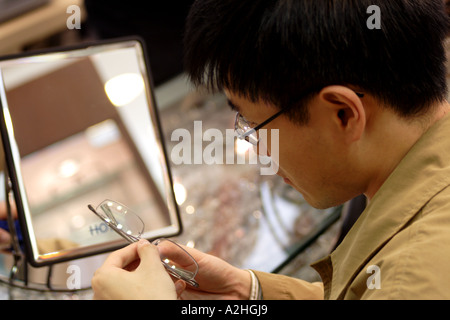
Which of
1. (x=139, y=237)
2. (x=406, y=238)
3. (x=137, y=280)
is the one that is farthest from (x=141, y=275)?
(x=406, y=238)

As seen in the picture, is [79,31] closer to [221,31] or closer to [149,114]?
[149,114]

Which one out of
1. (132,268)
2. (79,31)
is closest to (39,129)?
(132,268)

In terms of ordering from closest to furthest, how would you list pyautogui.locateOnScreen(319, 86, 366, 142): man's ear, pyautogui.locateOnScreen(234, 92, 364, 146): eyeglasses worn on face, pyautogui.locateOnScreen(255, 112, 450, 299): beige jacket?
pyautogui.locateOnScreen(255, 112, 450, 299): beige jacket < pyautogui.locateOnScreen(319, 86, 366, 142): man's ear < pyautogui.locateOnScreen(234, 92, 364, 146): eyeglasses worn on face

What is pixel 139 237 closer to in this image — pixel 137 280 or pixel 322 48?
pixel 137 280

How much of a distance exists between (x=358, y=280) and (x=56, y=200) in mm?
692

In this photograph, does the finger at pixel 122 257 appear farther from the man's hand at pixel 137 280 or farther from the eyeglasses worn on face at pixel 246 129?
the eyeglasses worn on face at pixel 246 129

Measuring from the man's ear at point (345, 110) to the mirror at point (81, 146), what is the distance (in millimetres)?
461

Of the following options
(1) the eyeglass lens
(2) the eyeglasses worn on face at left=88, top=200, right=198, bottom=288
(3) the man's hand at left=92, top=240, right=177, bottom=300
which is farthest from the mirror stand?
(1) the eyeglass lens

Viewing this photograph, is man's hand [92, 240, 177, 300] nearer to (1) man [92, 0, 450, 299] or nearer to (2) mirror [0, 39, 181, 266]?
(1) man [92, 0, 450, 299]

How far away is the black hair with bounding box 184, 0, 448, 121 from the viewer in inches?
30.6

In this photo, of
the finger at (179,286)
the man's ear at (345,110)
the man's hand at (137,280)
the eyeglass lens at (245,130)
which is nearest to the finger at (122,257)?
the man's hand at (137,280)

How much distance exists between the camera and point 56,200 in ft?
3.66

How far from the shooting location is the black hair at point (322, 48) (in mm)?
778

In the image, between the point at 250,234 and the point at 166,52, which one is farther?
the point at 166,52
